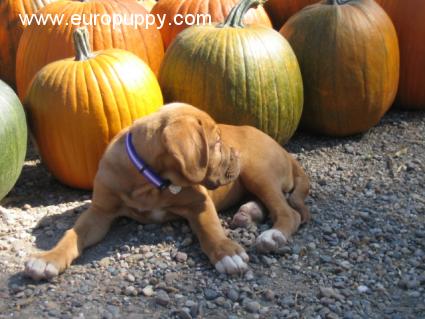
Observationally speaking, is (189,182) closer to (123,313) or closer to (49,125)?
(123,313)

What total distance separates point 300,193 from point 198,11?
196cm

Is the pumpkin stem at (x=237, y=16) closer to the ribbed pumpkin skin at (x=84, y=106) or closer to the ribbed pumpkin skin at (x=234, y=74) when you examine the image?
the ribbed pumpkin skin at (x=234, y=74)

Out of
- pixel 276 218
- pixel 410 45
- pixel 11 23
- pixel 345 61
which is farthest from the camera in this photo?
pixel 11 23

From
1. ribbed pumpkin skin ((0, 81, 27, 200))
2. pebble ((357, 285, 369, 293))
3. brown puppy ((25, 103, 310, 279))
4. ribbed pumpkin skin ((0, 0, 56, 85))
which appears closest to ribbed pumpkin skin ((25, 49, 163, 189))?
ribbed pumpkin skin ((0, 81, 27, 200))

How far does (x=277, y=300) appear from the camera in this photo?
329cm

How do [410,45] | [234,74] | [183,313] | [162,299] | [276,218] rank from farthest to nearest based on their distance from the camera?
[410,45] → [234,74] → [276,218] → [162,299] → [183,313]

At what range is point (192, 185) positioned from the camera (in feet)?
12.2

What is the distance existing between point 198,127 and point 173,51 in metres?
1.55

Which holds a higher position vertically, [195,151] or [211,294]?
[195,151]

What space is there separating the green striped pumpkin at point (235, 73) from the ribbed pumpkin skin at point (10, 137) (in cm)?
112

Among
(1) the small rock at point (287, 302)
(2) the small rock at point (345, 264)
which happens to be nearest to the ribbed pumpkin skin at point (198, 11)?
(2) the small rock at point (345, 264)

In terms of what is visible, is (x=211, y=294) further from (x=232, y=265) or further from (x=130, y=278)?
(x=130, y=278)

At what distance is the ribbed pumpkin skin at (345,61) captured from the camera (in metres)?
5.12

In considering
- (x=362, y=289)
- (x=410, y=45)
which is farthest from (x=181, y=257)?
(x=410, y=45)
